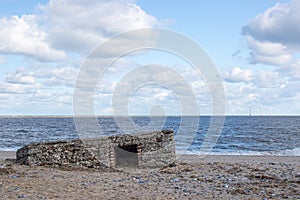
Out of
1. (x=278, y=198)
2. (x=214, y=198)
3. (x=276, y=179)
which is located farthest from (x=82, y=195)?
(x=276, y=179)

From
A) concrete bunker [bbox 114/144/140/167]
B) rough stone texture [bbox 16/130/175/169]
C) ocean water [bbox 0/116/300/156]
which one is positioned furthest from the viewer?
ocean water [bbox 0/116/300/156]

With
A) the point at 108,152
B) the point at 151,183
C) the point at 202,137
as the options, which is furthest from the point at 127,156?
the point at 202,137

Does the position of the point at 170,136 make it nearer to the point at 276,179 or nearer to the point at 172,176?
the point at 172,176

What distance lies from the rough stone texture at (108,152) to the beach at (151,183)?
1.60 feet

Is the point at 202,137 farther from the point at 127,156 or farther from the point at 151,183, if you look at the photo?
the point at 151,183

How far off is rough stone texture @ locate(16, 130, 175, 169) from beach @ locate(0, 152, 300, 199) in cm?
49

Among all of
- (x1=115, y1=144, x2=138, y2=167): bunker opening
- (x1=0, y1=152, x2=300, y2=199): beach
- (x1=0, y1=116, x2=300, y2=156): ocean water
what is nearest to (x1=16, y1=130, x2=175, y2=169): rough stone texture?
(x1=115, y1=144, x2=138, y2=167): bunker opening

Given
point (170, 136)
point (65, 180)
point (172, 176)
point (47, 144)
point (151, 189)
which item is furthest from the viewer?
point (170, 136)

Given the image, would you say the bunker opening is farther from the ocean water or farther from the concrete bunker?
the ocean water

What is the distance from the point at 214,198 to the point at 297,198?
6.37 ft

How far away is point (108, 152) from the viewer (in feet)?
48.4

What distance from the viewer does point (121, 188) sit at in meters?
10.5

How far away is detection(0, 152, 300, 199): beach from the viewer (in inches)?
380

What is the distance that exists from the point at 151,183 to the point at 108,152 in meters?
3.81
